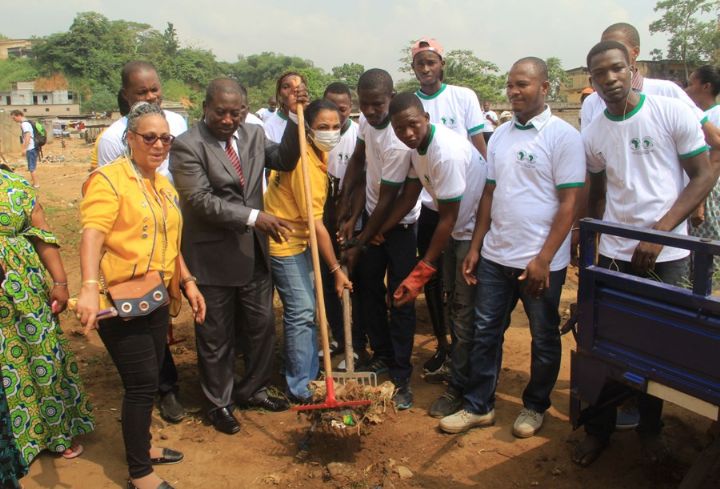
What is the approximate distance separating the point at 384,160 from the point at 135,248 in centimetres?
172

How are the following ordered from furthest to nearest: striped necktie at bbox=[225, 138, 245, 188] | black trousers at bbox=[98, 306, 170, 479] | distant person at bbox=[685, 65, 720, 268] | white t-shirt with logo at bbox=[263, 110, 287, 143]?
white t-shirt with logo at bbox=[263, 110, 287, 143] → distant person at bbox=[685, 65, 720, 268] → striped necktie at bbox=[225, 138, 245, 188] → black trousers at bbox=[98, 306, 170, 479]

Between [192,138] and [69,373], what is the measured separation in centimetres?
157

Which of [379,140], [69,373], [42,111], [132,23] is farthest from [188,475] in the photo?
[132,23]

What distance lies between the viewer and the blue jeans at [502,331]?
3385mm

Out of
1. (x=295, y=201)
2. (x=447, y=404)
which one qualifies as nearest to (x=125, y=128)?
(x=295, y=201)

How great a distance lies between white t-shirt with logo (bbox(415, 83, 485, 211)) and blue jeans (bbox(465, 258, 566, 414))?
57.8 inches

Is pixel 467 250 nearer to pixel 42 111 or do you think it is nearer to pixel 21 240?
pixel 21 240

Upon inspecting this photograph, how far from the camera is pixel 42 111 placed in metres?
52.6

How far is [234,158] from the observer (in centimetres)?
364

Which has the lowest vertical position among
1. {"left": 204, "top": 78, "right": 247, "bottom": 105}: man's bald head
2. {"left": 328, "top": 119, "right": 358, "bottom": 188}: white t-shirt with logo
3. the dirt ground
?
the dirt ground

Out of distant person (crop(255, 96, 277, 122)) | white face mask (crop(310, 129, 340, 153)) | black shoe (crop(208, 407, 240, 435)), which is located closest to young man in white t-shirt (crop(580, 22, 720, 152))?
white face mask (crop(310, 129, 340, 153))

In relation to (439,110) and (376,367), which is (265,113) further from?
(376,367)

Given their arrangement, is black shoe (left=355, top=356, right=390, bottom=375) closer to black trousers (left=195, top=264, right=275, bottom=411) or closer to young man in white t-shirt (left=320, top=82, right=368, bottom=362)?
young man in white t-shirt (left=320, top=82, right=368, bottom=362)

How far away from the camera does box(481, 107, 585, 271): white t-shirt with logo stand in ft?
10.4
